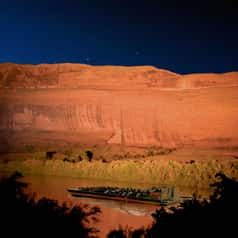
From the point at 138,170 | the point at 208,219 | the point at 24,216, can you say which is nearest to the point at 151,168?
the point at 138,170

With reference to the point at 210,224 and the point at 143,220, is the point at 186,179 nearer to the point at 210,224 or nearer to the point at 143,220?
the point at 143,220

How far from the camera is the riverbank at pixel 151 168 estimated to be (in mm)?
11664

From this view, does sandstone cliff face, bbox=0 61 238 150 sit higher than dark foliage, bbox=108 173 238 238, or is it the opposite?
sandstone cliff face, bbox=0 61 238 150

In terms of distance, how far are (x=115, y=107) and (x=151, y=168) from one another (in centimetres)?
521

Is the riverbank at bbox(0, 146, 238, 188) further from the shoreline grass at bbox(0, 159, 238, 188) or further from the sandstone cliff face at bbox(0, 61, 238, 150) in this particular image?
the sandstone cliff face at bbox(0, 61, 238, 150)

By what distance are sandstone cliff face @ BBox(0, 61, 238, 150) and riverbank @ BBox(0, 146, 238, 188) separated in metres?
1.68

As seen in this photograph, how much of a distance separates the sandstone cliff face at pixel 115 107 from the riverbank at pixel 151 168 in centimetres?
168

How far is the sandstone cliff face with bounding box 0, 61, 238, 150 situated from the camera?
636 inches

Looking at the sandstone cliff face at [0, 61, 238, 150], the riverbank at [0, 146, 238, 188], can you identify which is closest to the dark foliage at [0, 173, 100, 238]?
the riverbank at [0, 146, 238, 188]

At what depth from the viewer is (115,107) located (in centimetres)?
1708

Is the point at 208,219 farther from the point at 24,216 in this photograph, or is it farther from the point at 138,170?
the point at 138,170

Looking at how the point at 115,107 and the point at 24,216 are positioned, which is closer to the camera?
the point at 24,216

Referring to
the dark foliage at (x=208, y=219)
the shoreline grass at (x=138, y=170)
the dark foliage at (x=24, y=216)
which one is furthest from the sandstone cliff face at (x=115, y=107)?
the dark foliage at (x=24, y=216)

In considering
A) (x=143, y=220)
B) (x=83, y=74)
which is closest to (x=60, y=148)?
(x=83, y=74)
